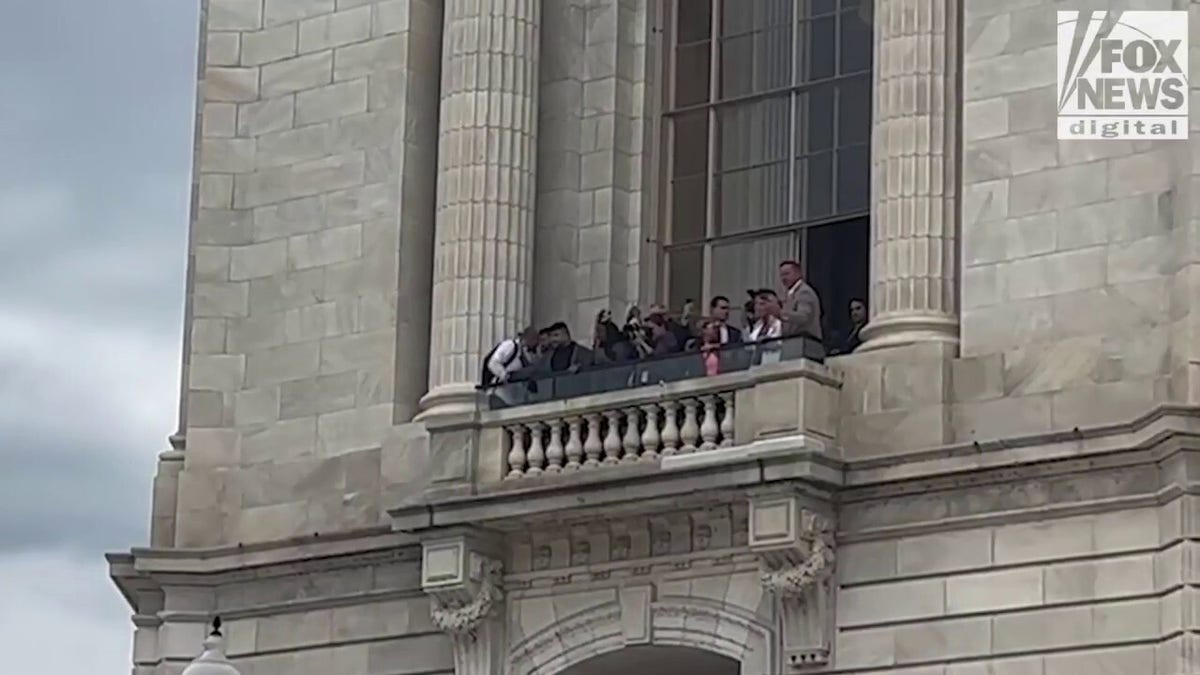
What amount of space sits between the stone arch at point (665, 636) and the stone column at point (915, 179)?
9.91 ft

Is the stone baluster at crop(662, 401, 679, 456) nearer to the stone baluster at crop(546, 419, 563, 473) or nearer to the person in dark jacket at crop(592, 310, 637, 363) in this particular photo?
the person in dark jacket at crop(592, 310, 637, 363)

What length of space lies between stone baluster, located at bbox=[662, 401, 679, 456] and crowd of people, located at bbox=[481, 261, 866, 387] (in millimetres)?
505

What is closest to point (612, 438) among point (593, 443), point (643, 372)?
point (593, 443)

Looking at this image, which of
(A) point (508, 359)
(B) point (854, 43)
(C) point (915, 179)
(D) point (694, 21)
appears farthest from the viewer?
(D) point (694, 21)

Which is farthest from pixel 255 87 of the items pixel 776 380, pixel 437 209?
pixel 776 380

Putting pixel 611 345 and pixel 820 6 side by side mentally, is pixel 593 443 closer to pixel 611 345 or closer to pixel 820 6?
pixel 611 345

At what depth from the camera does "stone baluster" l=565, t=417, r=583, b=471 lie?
36469 millimetres

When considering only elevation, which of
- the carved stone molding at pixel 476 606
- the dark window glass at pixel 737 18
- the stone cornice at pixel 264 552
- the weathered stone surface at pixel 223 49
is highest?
the weathered stone surface at pixel 223 49

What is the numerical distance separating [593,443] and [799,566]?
2.85 metres

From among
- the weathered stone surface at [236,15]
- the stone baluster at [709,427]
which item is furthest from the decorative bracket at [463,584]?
the weathered stone surface at [236,15]

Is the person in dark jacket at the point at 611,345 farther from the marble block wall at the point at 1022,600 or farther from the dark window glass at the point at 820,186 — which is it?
the marble block wall at the point at 1022,600

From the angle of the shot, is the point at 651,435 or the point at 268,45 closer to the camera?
the point at 651,435

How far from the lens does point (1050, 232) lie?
Result: 3425 centimetres

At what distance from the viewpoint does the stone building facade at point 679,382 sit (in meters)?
33.5
